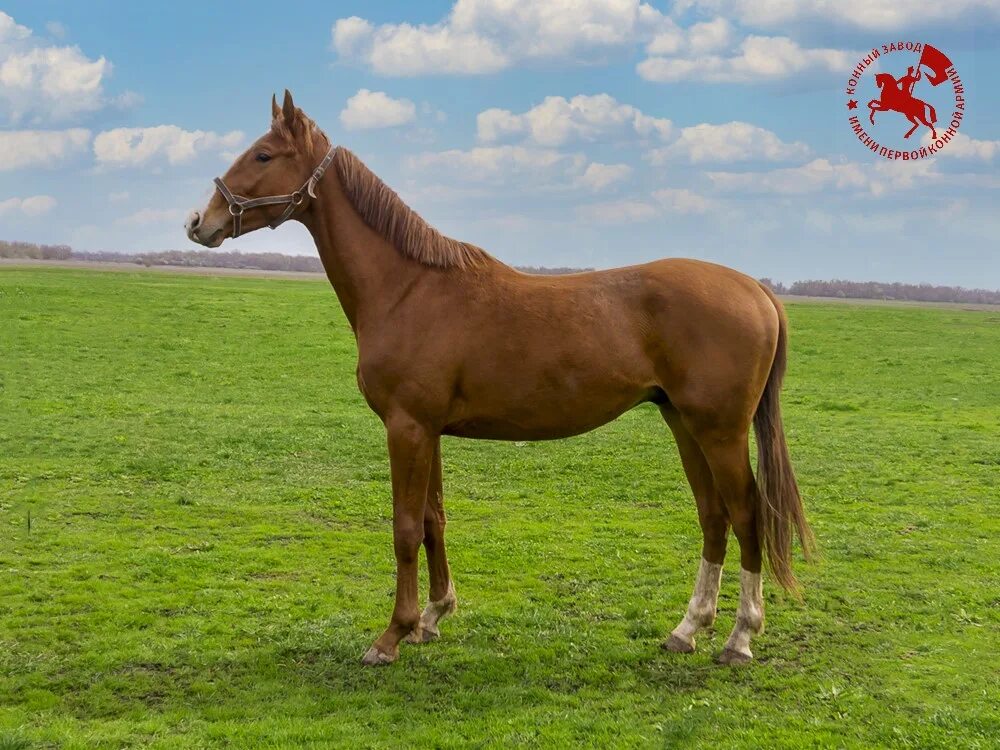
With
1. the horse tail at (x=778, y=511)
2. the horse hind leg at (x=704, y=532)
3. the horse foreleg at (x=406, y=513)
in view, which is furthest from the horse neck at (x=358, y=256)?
the horse tail at (x=778, y=511)

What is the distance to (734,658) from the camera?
16.6 ft

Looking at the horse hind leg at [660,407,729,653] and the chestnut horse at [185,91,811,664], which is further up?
the chestnut horse at [185,91,811,664]

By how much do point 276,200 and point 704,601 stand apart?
A: 11.4 ft

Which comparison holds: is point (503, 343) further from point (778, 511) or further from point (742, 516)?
point (778, 511)

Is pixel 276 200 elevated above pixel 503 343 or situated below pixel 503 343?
above

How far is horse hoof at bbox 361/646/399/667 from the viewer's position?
16.5ft

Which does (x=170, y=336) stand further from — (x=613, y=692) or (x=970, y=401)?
(x=613, y=692)

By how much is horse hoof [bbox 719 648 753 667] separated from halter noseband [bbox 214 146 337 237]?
11.6 feet

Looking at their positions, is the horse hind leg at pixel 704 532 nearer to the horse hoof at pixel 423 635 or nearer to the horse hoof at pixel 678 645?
the horse hoof at pixel 678 645

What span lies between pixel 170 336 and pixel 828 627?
66.0 feet

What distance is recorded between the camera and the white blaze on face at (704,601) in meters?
5.32

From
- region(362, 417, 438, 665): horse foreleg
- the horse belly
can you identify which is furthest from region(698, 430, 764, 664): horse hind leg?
region(362, 417, 438, 665): horse foreleg

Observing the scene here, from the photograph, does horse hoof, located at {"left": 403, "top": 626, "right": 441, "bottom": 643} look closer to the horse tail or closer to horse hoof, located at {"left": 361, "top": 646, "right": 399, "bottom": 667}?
horse hoof, located at {"left": 361, "top": 646, "right": 399, "bottom": 667}

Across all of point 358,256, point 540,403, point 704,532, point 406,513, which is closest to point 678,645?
point 704,532
